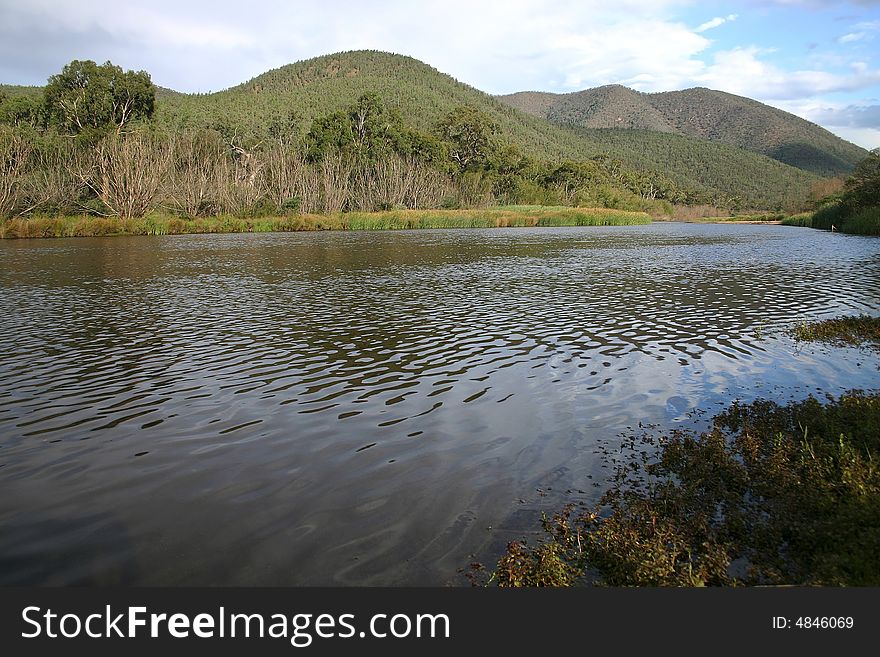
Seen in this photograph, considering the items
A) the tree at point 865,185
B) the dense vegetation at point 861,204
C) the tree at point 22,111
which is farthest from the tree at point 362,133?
the tree at point 865,185

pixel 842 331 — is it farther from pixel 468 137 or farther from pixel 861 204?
pixel 468 137

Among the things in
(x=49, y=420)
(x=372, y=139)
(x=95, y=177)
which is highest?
(x=372, y=139)

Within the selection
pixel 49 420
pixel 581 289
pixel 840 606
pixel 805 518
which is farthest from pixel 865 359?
pixel 49 420

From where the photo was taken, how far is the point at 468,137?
125 metres

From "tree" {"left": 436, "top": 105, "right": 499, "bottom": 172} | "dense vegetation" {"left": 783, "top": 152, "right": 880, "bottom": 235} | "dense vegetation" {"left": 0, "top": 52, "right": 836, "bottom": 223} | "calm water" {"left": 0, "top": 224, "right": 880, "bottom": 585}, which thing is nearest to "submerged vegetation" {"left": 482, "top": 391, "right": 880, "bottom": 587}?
"calm water" {"left": 0, "top": 224, "right": 880, "bottom": 585}

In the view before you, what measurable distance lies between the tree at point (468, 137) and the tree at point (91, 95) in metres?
59.4

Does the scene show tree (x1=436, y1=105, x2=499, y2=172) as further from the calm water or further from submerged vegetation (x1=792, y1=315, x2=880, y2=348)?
submerged vegetation (x1=792, y1=315, x2=880, y2=348)

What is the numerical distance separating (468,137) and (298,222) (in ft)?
225

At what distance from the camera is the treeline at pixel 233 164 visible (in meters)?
60.8

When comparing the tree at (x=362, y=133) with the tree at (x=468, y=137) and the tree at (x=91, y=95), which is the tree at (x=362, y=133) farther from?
the tree at (x=91, y=95)

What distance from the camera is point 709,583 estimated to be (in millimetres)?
4719

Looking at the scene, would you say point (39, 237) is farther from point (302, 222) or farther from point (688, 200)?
point (688, 200)

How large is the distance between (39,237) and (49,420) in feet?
174

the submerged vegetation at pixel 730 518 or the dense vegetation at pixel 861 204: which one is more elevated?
the dense vegetation at pixel 861 204
